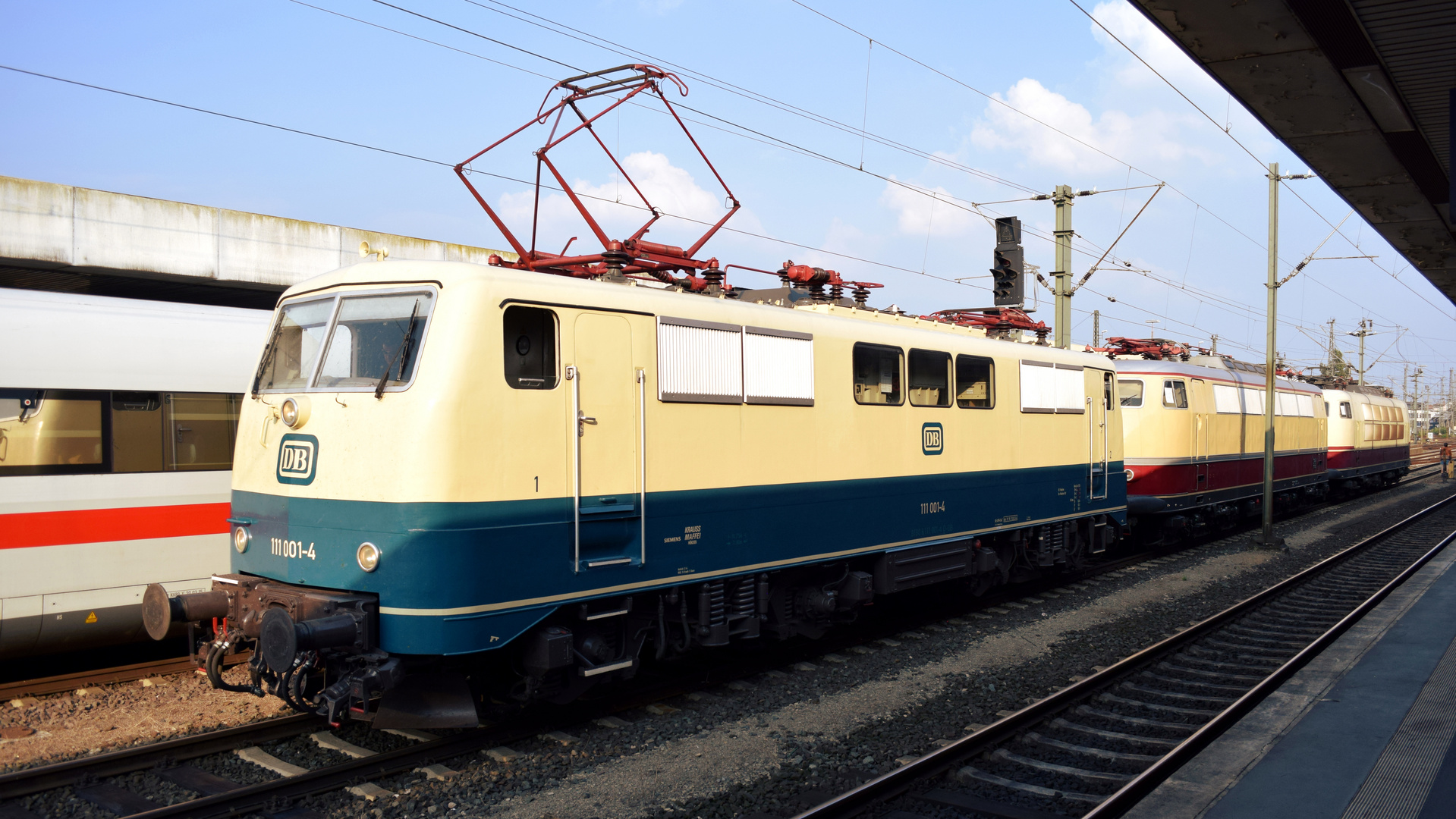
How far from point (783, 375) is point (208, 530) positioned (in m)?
5.80

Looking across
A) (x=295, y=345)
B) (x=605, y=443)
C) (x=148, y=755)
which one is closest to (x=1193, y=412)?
(x=605, y=443)

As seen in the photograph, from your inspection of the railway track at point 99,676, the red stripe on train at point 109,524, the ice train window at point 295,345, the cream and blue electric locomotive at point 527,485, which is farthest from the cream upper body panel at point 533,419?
the red stripe on train at point 109,524

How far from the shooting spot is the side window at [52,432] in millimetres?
8070

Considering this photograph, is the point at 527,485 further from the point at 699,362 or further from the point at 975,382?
the point at 975,382

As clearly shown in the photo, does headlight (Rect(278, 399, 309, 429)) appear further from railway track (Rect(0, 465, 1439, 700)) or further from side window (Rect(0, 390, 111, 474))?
side window (Rect(0, 390, 111, 474))

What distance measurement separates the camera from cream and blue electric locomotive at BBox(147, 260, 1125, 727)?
234 inches

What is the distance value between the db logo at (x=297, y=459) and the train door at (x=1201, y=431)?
16.5 m

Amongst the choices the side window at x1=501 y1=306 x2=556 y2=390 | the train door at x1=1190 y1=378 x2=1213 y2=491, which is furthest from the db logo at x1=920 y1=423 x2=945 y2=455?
the train door at x1=1190 y1=378 x2=1213 y2=491

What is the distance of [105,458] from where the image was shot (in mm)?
8570

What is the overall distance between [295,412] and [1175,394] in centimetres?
1606

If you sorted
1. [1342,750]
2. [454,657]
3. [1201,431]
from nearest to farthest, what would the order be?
1. [1342,750]
2. [454,657]
3. [1201,431]

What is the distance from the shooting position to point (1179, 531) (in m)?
19.5

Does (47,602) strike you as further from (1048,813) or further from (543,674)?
(1048,813)

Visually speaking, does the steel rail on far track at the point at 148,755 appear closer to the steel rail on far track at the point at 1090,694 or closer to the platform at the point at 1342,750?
the steel rail on far track at the point at 1090,694
